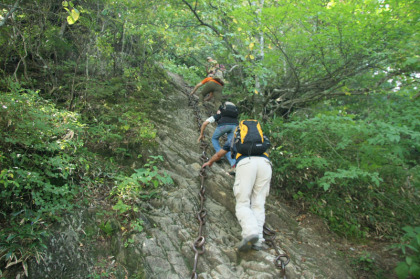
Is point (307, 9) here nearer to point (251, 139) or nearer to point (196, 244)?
point (251, 139)

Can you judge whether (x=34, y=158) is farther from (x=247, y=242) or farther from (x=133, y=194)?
(x=247, y=242)

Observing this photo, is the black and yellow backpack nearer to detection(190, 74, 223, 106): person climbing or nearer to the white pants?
the white pants

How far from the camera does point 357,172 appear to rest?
4.38 m

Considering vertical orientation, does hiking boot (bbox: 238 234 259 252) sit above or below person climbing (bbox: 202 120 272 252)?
below

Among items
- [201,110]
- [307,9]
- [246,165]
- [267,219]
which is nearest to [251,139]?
[246,165]

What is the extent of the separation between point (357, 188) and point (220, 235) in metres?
4.41

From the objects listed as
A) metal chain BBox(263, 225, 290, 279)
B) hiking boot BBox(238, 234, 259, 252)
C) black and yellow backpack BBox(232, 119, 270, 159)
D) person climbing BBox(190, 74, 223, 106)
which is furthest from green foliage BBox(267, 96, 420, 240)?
person climbing BBox(190, 74, 223, 106)

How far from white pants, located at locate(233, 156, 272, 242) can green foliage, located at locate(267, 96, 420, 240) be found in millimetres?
1475

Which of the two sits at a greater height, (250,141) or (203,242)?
(250,141)

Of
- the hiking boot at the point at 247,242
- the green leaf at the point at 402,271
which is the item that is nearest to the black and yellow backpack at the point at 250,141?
the hiking boot at the point at 247,242

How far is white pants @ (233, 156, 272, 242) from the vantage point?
3602mm

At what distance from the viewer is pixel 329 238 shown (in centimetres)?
488

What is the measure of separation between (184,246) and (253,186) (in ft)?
4.74

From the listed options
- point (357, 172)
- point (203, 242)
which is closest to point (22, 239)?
point (203, 242)
